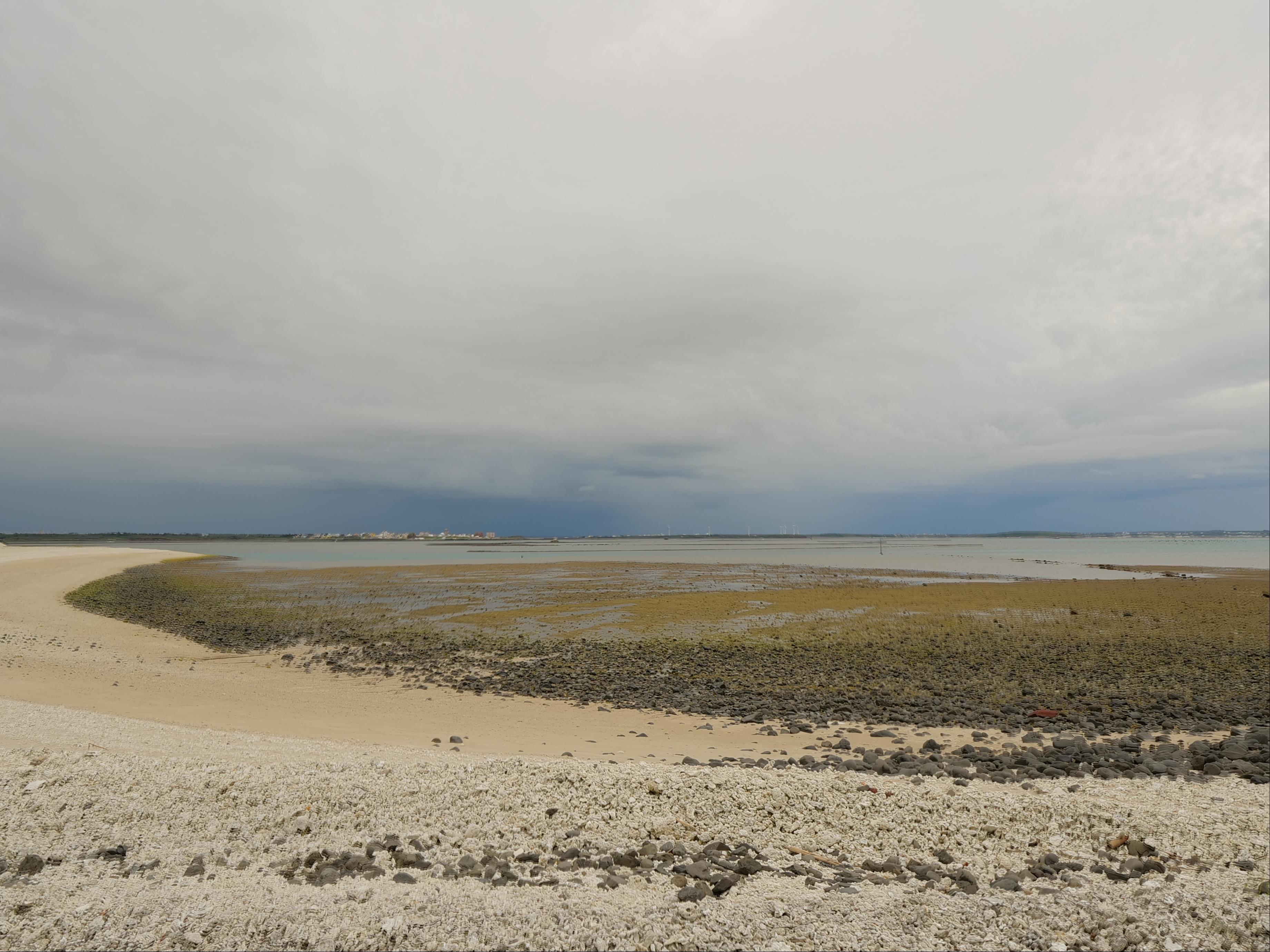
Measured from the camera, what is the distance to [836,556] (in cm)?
10506

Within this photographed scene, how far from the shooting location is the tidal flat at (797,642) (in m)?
17.0

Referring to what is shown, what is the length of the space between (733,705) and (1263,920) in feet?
35.3

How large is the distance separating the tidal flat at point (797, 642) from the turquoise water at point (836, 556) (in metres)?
26.0

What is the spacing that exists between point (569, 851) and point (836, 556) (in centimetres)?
10285

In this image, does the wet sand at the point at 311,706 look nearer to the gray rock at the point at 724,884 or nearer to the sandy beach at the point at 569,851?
the sandy beach at the point at 569,851

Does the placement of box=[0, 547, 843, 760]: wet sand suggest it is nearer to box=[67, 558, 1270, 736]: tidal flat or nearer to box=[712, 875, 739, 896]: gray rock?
box=[67, 558, 1270, 736]: tidal flat

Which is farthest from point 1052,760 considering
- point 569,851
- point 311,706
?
point 311,706

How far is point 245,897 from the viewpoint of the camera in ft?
21.0

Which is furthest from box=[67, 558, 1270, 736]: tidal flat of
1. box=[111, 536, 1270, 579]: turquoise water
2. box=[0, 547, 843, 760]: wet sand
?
box=[111, 536, 1270, 579]: turquoise water

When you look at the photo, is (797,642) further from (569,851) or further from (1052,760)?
(569,851)

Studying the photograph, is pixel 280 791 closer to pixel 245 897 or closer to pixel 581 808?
pixel 245 897

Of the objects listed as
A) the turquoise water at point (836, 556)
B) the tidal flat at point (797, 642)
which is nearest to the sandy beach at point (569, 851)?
the tidal flat at point (797, 642)

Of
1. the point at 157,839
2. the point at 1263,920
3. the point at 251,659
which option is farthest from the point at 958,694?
the point at 251,659

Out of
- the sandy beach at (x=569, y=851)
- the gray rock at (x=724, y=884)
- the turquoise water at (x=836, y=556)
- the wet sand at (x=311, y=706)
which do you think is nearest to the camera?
the sandy beach at (x=569, y=851)
